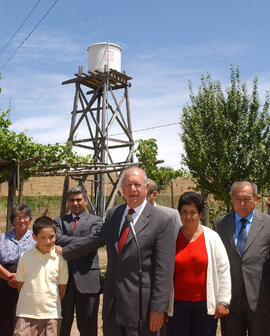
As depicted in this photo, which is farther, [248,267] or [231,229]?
[231,229]

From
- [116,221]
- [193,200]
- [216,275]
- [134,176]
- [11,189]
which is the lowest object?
[216,275]

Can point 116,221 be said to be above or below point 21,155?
Answer: below

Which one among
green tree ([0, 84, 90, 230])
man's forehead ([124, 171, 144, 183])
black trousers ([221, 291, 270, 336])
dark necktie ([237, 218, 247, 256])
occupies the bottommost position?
black trousers ([221, 291, 270, 336])

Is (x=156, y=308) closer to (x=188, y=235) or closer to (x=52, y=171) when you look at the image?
(x=188, y=235)

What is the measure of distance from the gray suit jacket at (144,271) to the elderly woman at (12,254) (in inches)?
52.1

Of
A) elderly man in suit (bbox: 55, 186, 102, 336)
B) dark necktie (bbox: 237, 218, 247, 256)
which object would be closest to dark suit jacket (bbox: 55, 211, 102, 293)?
elderly man in suit (bbox: 55, 186, 102, 336)

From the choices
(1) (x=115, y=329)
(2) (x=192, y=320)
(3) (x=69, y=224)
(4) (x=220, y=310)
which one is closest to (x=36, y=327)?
(1) (x=115, y=329)

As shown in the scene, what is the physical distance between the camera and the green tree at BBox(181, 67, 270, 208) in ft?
28.8

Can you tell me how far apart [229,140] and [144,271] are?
21.6ft

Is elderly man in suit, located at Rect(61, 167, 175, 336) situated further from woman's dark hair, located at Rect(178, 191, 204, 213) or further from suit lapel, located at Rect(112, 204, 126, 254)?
woman's dark hair, located at Rect(178, 191, 204, 213)

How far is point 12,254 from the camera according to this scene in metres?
3.89

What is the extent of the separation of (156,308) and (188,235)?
2.35ft

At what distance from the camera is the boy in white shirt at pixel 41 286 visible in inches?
130

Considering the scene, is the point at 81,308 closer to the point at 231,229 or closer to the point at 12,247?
the point at 12,247
